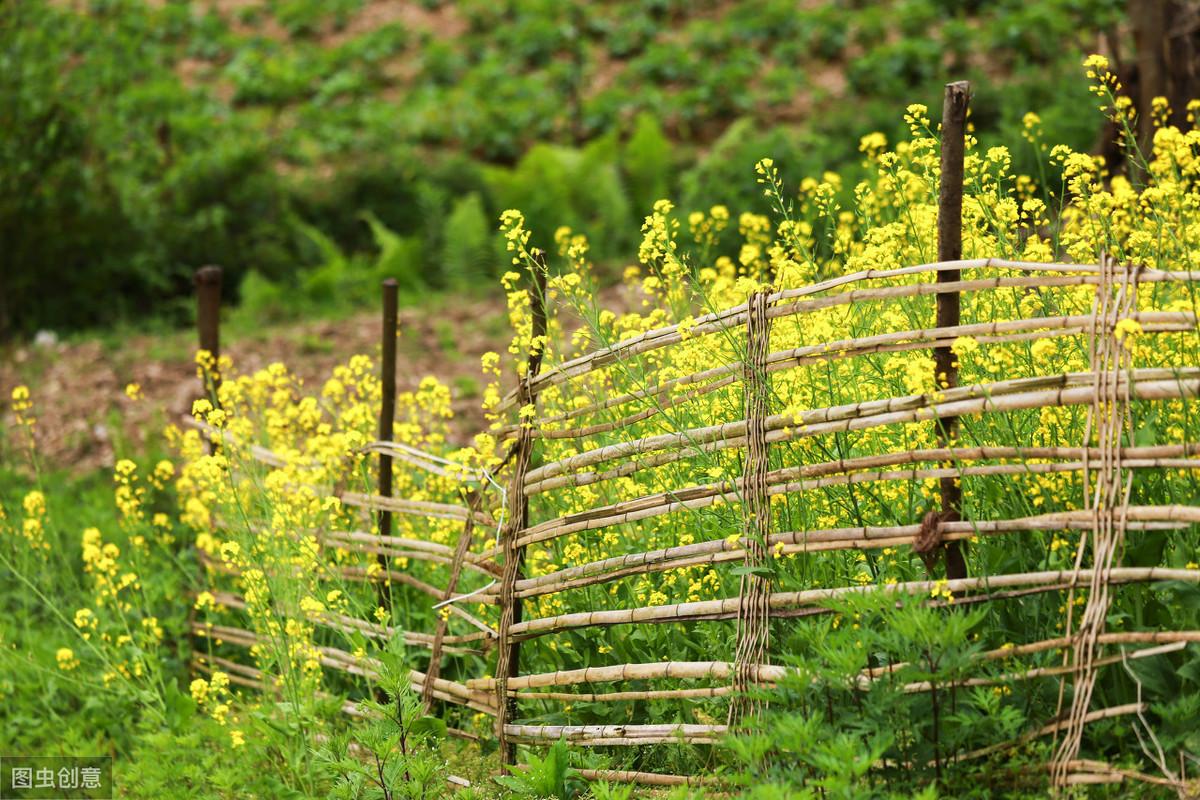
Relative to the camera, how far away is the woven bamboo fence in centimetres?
270

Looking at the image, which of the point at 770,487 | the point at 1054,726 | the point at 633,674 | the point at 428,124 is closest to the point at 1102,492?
the point at 1054,726

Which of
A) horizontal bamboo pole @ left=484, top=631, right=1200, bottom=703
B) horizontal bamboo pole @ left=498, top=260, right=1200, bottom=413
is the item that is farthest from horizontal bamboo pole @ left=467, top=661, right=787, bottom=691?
horizontal bamboo pole @ left=498, top=260, right=1200, bottom=413

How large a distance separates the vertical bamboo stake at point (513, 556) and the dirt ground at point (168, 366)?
8.79 ft

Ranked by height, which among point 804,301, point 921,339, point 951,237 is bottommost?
point 921,339

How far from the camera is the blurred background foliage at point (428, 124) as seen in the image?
914 centimetres

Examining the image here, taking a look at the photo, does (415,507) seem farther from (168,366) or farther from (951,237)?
(168,366)

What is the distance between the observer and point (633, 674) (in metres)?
3.32

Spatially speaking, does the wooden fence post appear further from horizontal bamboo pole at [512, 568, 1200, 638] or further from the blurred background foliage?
the blurred background foliage

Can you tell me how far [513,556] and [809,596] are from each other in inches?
40.6

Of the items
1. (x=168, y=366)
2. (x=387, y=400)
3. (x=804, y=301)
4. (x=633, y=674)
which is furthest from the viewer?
(x=168, y=366)

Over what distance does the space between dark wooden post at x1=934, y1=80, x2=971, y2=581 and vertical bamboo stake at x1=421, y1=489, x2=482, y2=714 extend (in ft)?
4.87

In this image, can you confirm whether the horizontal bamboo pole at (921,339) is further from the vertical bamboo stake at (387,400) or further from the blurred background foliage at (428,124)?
the blurred background foliage at (428,124)

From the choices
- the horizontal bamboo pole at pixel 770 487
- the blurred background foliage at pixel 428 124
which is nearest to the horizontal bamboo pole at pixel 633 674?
the horizontal bamboo pole at pixel 770 487

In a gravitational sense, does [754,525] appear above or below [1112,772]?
above
